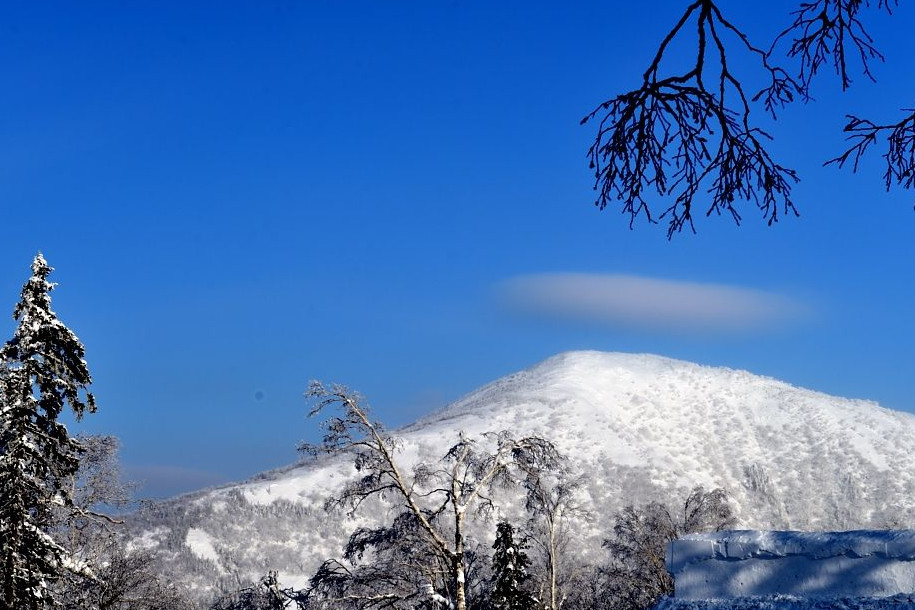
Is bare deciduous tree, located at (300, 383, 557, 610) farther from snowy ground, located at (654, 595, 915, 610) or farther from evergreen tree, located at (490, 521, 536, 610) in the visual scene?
snowy ground, located at (654, 595, 915, 610)

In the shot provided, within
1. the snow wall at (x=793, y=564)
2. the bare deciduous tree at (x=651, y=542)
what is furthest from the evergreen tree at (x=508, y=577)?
the bare deciduous tree at (x=651, y=542)

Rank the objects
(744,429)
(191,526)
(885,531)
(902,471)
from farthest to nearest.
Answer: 1. (744,429)
2. (902,471)
3. (191,526)
4. (885,531)

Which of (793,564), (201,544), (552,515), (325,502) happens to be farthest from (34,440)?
(201,544)

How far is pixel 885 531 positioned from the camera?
303 inches

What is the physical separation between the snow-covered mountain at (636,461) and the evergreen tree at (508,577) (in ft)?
251

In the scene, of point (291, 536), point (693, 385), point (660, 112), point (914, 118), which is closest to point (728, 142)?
point (660, 112)

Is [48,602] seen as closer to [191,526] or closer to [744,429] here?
[191,526]

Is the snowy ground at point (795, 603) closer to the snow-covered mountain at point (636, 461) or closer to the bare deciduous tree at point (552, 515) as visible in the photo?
the bare deciduous tree at point (552, 515)

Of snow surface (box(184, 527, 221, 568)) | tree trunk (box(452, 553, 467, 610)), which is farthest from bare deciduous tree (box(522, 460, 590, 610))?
snow surface (box(184, 527, 221, 568))

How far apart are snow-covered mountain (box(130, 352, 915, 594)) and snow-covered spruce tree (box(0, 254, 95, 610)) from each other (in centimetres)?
8053

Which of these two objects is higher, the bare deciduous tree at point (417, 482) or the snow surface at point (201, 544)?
the snow surface at point (201, 544)

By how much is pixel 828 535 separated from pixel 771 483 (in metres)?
150

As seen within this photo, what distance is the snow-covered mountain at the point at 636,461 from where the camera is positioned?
11206cm

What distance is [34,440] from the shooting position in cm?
1909
